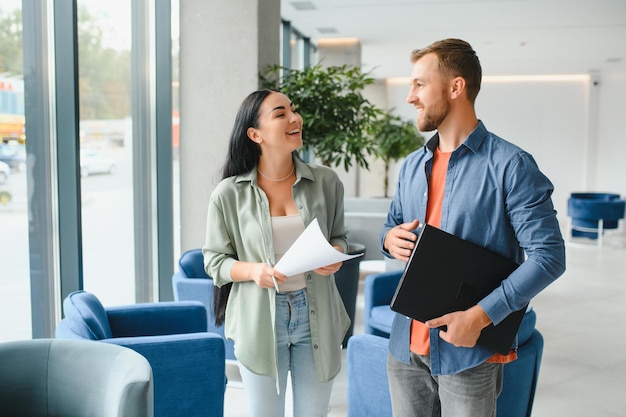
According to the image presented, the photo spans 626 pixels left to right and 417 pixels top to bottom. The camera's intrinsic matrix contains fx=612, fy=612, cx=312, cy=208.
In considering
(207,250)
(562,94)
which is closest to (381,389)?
(207,250)

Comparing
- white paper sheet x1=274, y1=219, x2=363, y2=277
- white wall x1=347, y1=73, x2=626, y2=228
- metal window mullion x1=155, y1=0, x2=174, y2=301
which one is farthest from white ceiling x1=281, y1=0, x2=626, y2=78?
white paper sheet x1=274, y1=219, x2=363, y2=277

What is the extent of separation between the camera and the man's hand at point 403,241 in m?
1.70

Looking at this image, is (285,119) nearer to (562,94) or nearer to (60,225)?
(60,225)

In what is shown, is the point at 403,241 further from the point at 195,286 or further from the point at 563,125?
the point at 563,125

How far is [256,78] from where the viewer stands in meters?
4.67

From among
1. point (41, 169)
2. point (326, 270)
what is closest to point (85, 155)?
point (41, 169)

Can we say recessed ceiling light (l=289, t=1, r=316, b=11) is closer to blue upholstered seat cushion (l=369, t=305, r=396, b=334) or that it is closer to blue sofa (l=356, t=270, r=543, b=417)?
blue upholstered seat cushion (l=369, t=305, r=396, b=334)

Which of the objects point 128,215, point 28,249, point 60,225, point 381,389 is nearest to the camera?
point 381,389

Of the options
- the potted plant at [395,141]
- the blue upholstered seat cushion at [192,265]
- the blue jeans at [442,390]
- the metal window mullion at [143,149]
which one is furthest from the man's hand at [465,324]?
the potted plant at [395,141]

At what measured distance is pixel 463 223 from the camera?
1.68 m

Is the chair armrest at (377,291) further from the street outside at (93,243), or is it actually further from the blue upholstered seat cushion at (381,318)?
the street outside at (93,243)

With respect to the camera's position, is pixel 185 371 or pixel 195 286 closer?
pixel 185 371

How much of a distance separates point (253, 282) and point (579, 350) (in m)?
3.71

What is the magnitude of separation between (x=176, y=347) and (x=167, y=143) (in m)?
2.46
